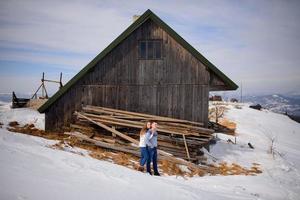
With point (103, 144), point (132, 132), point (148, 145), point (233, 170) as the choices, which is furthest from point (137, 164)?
point (233, 170)

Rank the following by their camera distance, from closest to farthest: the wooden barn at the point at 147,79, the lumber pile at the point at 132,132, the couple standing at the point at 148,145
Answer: the couple standing at the point at 148,145 < the lumber pile at the point at 132,132 < the wooden barn at the point at 147,79

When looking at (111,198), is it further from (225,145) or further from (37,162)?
(225,145)

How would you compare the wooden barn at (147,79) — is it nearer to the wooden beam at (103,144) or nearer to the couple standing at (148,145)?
the wooden beam at (103,144)

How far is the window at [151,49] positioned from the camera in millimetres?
15795

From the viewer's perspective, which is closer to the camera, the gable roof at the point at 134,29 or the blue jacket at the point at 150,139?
the blue jacket at the point at 150,139

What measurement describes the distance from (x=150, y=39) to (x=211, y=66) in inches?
147

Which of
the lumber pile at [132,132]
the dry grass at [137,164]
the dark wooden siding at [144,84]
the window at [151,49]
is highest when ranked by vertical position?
the window at [151,49]

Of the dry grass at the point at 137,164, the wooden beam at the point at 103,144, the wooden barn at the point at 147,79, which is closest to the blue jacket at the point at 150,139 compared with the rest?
the dry grass at the point at 137,164

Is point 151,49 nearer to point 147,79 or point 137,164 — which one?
point 147,79

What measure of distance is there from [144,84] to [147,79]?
1.09 feet

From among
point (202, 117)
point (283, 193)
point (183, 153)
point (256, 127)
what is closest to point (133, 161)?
point (183, 153)

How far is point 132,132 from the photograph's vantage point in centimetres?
1540

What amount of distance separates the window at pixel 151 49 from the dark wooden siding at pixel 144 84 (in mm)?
231

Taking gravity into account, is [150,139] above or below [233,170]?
above
